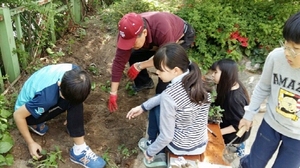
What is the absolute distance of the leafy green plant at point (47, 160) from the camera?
2.38 meters

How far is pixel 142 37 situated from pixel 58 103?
0.85 meters

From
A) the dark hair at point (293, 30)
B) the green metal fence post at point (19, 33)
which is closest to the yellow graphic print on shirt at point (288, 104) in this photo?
the dark hair at point (293, 30)

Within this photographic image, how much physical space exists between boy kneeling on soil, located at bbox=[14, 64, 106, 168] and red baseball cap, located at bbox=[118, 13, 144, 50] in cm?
45

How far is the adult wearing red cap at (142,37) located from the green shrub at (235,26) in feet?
→ 3.95

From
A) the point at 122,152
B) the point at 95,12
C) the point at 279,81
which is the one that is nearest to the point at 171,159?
the point at 122,152

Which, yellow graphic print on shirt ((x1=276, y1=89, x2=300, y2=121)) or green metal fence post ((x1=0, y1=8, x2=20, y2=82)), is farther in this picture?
green metal fence post ((x1=0, y1=8, x2=20, y2=82))

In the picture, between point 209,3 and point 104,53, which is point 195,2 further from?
point 104,53

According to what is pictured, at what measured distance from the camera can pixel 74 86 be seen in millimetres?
2152

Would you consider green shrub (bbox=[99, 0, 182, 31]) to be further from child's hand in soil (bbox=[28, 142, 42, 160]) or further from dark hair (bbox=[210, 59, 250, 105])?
child's hand in soil (bbox=[28, 142, 42, 160])

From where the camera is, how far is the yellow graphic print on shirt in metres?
1.89

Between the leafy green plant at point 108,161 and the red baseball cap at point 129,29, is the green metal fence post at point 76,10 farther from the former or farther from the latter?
the leafy green plant at point 108,161

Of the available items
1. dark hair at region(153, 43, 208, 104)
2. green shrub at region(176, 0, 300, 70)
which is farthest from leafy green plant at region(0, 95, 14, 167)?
green shrub at region(176, 0, 300, 70)

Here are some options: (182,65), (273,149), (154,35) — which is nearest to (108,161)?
(182,65)

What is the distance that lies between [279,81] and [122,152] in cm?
138
